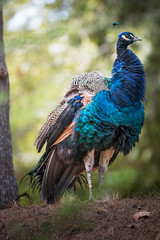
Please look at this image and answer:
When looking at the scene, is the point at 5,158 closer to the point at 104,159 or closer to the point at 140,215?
the point at 104,159

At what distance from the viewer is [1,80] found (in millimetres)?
3979

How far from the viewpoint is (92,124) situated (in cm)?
368

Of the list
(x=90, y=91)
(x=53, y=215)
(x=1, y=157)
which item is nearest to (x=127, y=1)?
(x=90, y=91)

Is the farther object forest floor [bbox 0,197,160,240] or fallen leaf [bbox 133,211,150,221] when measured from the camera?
fallen leaf [bbox 133,211,150,221]

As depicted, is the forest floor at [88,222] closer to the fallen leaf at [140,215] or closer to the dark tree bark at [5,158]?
the fallen leaf at [140,215]

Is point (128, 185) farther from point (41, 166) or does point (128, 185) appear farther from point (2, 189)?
point (2, 189)

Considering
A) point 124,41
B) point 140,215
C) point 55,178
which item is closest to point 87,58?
point 124,41

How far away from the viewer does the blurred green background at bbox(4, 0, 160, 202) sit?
6.93 metres

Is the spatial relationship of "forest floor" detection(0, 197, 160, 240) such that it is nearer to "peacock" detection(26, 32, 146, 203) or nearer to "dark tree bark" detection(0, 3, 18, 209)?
"dark tree bark" detection(0, 3, 18, 209)

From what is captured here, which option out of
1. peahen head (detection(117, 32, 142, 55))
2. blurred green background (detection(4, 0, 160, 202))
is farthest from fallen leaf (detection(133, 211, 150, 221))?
blurred green background (detection(4, 0, 160, 202))

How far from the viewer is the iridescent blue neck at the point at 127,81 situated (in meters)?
3.77

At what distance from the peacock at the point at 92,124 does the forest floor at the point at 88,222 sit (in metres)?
0.65

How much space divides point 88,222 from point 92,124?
3.46 ft

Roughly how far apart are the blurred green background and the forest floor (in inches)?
129
